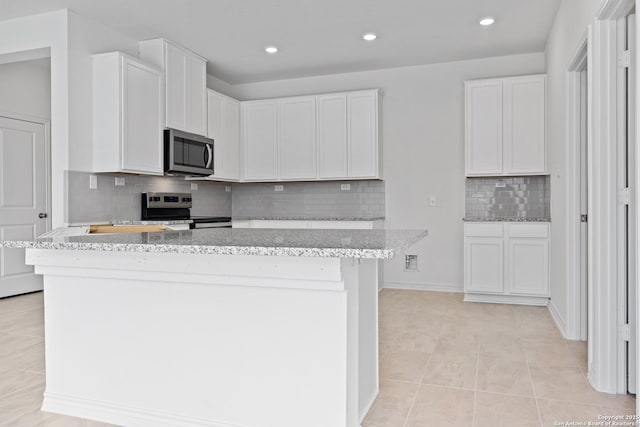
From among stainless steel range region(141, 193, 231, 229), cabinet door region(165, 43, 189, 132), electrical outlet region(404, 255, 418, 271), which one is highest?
cabinet door region(165, 43, 189, 132)

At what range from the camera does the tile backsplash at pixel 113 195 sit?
381 cm

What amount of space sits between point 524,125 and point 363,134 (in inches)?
65.8

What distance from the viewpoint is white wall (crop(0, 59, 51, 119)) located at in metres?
5.03

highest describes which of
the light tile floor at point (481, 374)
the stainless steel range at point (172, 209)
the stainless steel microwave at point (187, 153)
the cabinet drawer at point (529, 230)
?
the stainless steel microwave at point (187, 153)

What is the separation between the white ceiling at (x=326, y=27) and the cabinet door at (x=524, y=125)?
0.45 m

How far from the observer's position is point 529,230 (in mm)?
4492

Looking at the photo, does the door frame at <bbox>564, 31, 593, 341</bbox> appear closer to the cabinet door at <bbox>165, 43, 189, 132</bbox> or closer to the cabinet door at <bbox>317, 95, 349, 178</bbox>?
the cabinet door at <bbox>317, 95, 349, 178</bbox>

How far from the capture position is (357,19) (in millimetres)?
4051

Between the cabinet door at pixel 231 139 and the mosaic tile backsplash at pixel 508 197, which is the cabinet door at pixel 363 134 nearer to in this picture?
the mosaic tile backsplash at pixel 508 197

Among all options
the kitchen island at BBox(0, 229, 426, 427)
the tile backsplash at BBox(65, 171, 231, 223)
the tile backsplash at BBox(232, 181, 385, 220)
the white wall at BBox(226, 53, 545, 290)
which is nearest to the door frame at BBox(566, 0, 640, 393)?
the kitchen island at BBox(0, 229, 426, 427)

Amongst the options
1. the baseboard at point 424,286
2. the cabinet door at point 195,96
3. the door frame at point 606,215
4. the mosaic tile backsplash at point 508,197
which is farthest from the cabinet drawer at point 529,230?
the cabinet door at point 195,96

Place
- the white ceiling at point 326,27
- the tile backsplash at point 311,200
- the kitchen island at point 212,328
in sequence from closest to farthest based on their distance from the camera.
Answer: the kitchen island at point 212,328 < the white ceiling at point 326,27 < the tile backsplash at point 311,200

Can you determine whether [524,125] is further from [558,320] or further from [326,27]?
[326,27]

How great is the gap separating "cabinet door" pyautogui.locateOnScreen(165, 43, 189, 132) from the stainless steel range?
2.52ft
